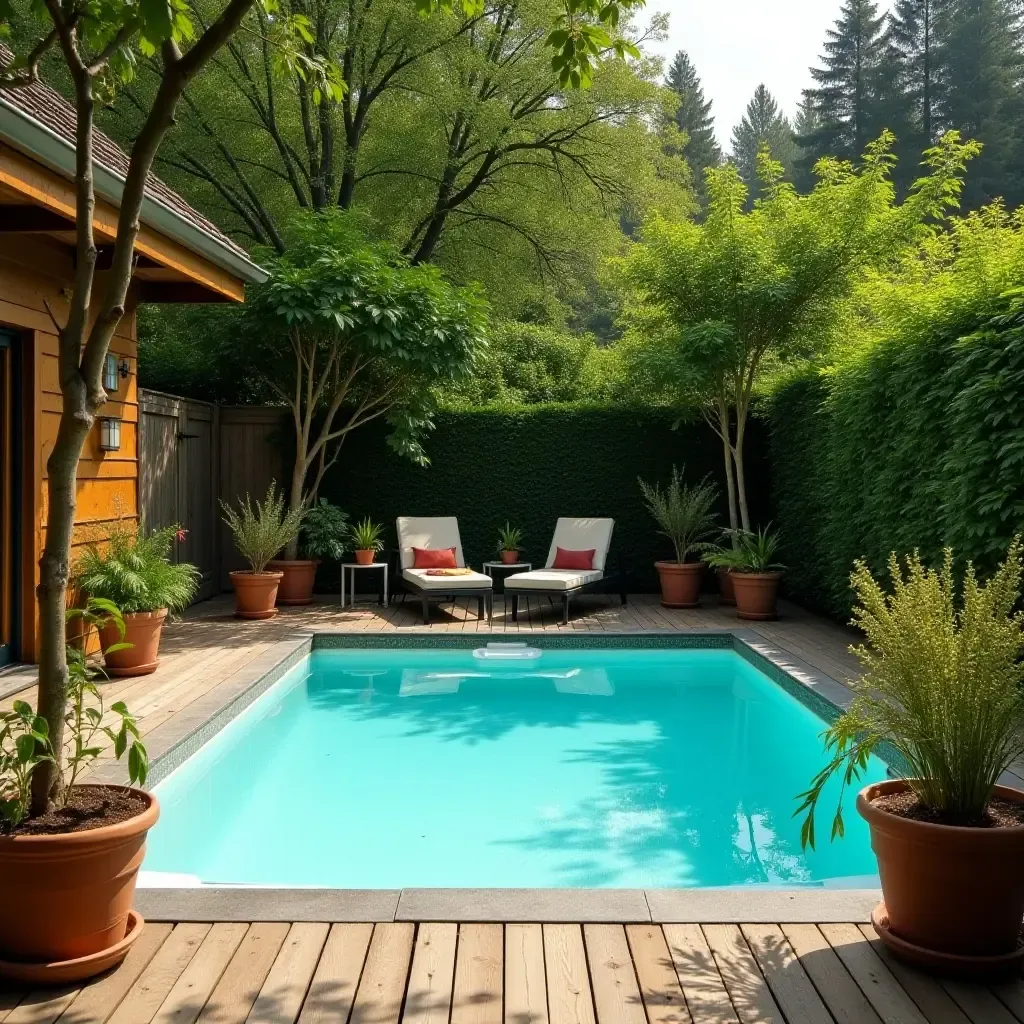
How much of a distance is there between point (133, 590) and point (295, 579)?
363cm

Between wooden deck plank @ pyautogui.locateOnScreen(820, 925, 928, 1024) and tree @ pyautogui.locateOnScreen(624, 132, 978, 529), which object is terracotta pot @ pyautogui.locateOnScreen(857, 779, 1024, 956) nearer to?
wooden deck plank @ pyautogui.locateOnScreen(820, 925, 928, 1024)

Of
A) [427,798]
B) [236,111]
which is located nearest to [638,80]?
[236,111]

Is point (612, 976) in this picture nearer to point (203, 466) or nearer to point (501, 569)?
point (501, 569)

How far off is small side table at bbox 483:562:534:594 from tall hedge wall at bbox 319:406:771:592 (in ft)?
0.88

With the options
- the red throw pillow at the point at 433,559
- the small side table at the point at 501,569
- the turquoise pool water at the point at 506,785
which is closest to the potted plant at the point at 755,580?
the turquoise pool water at the point at 506,785

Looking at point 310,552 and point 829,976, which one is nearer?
point 829,976

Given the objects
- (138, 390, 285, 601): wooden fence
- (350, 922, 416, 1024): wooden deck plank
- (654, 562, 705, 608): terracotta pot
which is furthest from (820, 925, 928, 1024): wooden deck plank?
(654, 562, 705, 608): terracotta pot

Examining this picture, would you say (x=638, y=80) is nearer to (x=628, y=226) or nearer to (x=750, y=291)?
(x=750, y=291)

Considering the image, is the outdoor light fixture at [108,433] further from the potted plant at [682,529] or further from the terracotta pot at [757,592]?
the terracotta pot at [757,592]

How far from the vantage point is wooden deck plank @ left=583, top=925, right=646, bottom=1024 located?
2.38m

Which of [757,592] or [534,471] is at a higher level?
[534,471]

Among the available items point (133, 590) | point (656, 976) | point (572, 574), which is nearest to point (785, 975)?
point (656, 976)

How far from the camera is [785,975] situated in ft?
8.42

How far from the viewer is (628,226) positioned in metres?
36.2
